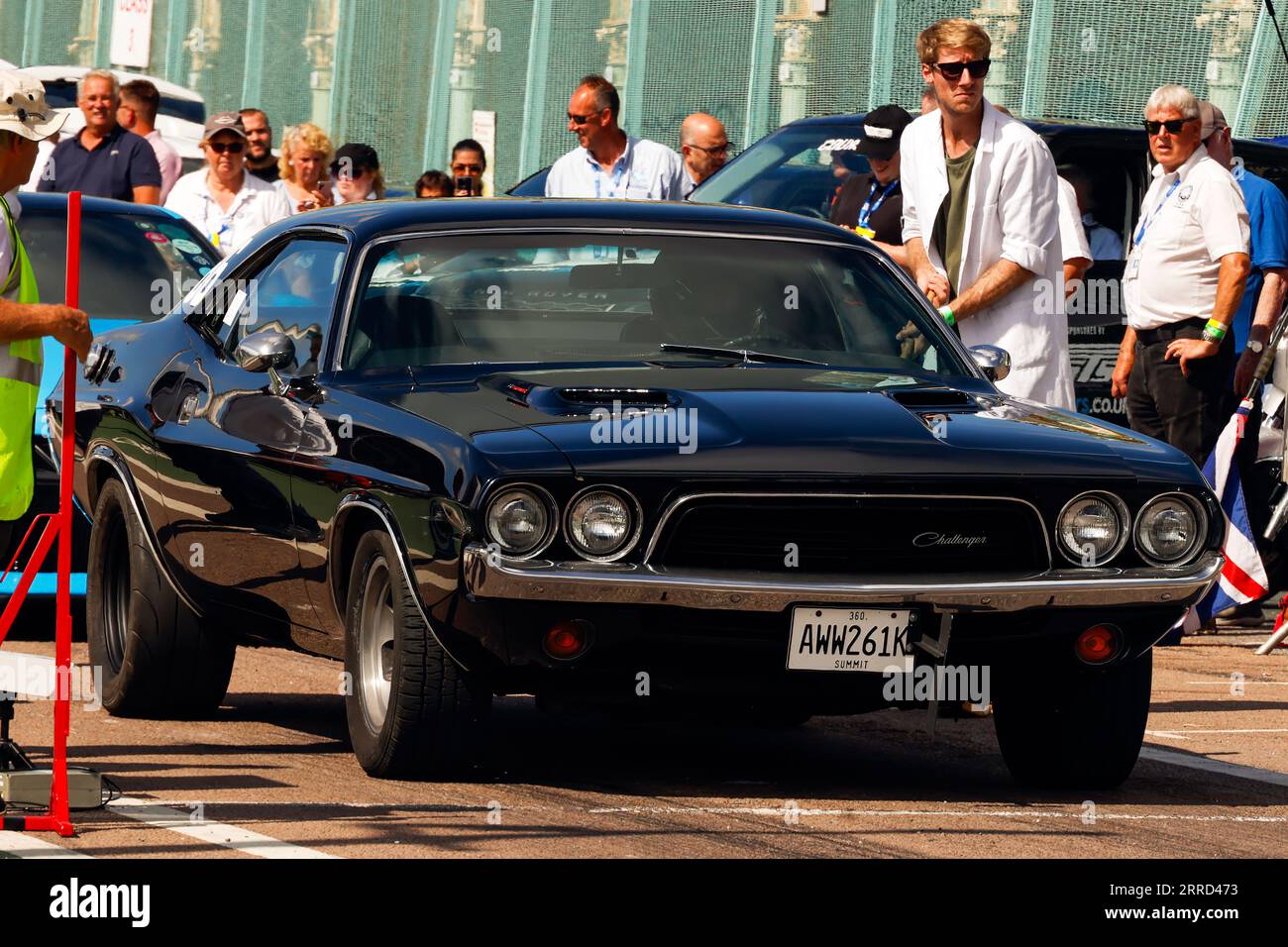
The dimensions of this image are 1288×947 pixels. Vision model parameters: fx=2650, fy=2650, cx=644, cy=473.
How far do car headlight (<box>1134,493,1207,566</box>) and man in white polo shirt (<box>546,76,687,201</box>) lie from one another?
6.57 metres

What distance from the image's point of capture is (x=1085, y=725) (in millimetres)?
7582

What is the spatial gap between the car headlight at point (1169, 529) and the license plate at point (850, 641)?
2.49ft

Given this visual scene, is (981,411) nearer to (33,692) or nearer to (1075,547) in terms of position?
(1075,547)

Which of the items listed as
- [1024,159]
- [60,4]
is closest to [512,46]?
[60,4]

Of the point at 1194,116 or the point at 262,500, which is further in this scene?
the point at 1194,116

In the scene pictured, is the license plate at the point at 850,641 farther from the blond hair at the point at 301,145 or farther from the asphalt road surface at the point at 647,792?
the blond hair at the point at 301,145

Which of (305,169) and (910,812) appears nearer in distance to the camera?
(910,812)

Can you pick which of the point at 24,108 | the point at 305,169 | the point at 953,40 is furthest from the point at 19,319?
the point at 305,169

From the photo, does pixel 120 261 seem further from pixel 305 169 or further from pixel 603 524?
pixel 603 524

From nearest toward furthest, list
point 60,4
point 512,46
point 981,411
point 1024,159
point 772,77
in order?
point 981,411 → point 1024,159 → point 772,77 → point 512,46 → point 60,4

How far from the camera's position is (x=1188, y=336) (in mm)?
12094

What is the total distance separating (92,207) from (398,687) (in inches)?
261

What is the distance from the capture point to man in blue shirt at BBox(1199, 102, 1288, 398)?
12.5 m
